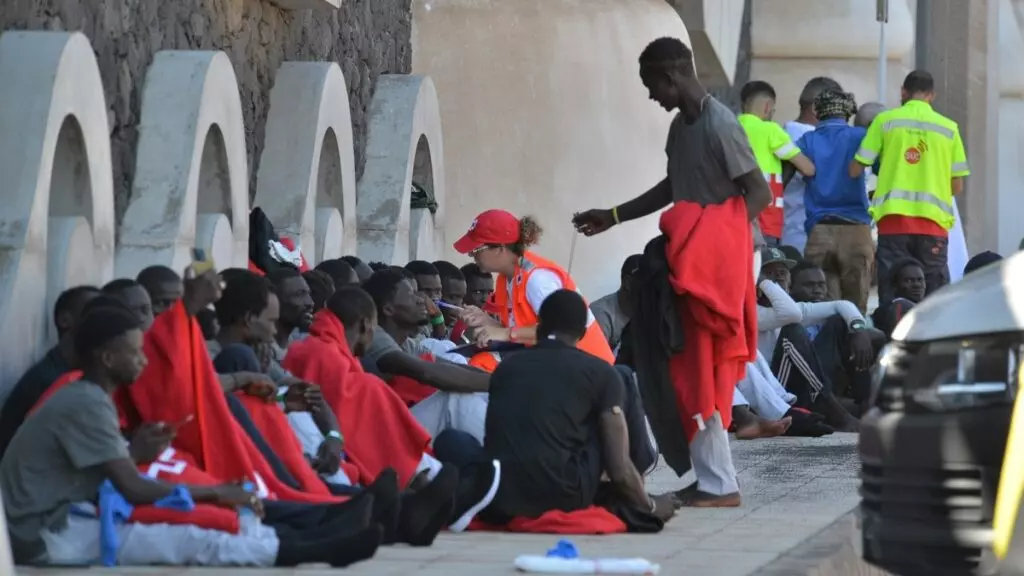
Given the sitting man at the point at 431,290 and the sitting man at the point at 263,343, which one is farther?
the sitting man at the point at 431,290

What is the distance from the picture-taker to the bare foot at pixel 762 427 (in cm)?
1259

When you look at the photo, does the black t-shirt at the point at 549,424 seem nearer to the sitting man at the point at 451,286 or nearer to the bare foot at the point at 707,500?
the bare foot at the point at 707,500

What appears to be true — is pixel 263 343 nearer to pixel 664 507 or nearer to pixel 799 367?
pixel 664 507

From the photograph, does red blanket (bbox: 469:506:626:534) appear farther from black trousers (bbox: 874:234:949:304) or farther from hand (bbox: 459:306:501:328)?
black trousers (bbox: 874:234:949:304)

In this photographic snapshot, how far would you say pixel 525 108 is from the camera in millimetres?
15578

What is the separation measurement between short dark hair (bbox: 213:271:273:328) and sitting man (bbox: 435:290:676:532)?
904 mm

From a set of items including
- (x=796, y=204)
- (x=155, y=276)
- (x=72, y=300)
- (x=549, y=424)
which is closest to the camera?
(x=72, y=300)

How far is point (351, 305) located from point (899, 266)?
20.7ft

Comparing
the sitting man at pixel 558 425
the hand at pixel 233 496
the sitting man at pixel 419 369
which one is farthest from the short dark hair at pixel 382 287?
the hand at pixel 233 496

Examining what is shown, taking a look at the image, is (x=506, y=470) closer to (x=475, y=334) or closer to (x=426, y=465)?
(x=426, y=465)

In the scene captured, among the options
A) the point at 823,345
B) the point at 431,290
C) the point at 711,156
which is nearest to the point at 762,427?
the point at 823,345

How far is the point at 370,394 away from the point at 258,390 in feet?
2.60

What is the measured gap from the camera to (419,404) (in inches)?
361

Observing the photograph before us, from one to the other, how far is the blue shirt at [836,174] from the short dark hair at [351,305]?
22.0 feet
